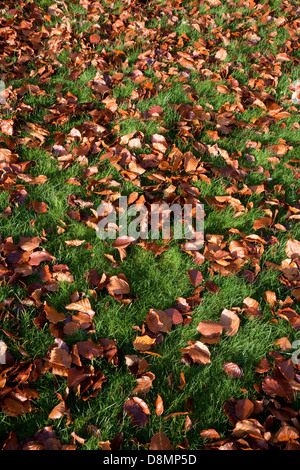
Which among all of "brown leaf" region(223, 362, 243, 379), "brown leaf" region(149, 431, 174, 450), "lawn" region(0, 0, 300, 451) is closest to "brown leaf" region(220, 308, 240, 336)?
"lawn" region(0, 0, 300, 451)

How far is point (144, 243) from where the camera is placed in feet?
7.80

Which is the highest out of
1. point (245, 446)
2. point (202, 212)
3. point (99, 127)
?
point (99, 127)

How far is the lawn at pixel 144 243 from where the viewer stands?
1698 mm

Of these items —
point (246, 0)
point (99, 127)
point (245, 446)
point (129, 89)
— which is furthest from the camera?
point (246, 0)

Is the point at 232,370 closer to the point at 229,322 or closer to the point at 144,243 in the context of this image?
the point at 229,322

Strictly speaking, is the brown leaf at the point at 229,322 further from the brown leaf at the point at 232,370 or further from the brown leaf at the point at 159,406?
the brown leaf at the point at 159,406

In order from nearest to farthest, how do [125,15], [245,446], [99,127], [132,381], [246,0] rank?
[245,446] < [132,381] < [99,127] < [125,15] < [246,0]

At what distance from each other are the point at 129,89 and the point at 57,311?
2.35 metres

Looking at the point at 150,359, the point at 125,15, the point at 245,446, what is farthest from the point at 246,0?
the point at 245,446

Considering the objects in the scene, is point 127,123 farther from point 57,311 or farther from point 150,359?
→ point 150,359

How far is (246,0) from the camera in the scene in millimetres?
4992

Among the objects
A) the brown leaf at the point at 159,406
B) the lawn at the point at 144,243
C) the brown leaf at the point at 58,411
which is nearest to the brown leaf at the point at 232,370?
the lawn at the point at 144,243

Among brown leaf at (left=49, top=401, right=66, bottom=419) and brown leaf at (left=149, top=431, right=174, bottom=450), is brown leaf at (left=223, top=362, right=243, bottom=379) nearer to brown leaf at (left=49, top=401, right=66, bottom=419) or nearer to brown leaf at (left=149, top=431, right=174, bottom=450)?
brown leaf at (left=149, top=431, right=174, bottom=450)

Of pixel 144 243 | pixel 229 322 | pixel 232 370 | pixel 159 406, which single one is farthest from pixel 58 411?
pixel 144 243
